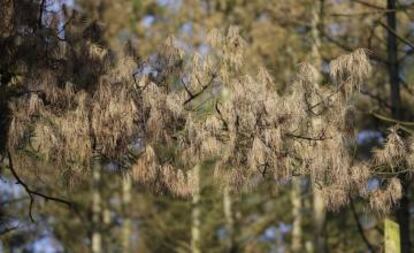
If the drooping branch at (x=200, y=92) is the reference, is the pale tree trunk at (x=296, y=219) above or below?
above

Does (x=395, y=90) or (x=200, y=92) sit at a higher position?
(x=395, y=90)

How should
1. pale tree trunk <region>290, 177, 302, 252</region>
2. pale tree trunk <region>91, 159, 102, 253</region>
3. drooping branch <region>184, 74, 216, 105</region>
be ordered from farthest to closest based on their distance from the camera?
pale tree trunk <region>91, 159, 102, 253</region>, pale tree trunk <region>290, 177, 302, 252</region>, drooping branch <region>184, 74, 216, 105</region>

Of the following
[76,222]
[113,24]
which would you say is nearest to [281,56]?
[113,24]

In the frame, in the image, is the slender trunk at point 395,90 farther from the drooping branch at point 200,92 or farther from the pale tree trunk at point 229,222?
the pale tree trunk at point 229,222

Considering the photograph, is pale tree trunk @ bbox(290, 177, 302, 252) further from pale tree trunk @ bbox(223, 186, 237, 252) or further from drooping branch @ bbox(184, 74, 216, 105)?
drooping branch @ bbox(184, 74, 216, 105)

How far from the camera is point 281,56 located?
17406 mm

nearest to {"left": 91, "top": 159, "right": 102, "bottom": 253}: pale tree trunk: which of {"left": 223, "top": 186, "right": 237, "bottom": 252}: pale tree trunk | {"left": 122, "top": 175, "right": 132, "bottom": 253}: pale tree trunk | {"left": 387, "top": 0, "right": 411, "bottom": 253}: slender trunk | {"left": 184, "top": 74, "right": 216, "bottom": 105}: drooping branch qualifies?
{"left": 122, "top": 175, "right": 132, "bottom": 253}: pale tree trunk

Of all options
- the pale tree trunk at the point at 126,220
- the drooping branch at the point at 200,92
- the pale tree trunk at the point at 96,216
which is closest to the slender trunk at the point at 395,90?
the drooping branch at the point at 200,92

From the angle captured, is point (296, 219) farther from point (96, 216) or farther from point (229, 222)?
point (96, 216)

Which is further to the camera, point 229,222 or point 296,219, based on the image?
point 296,219

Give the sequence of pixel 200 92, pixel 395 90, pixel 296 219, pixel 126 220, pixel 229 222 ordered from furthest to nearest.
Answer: pixel 126 220
pixel 296 219
pixel 229 222
pixel 395 90
pixel 200 92

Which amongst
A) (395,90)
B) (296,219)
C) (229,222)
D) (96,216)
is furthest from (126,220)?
(395,90)

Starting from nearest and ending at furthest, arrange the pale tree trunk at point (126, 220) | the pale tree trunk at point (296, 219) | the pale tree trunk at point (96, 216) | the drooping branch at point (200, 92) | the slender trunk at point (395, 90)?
the drooping branch at point (200, 92)
the slender trunk at point (395, 90)
the pale tree trunk at point (296, 219)
the pale tree trunk at point (96, 216)
the pale tree trunk at point (126, 220)

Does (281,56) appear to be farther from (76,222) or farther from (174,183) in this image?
(174,183)
